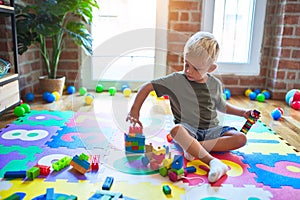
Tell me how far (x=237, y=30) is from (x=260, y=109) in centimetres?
69

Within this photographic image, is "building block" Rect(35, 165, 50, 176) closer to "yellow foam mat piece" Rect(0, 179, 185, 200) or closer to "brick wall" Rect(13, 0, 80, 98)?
"yellow foam mat piece" Rect(0, 179, 185, 200)

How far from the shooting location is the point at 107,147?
1.12 m

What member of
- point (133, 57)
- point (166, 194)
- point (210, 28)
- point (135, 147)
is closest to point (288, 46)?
point (210, 28)

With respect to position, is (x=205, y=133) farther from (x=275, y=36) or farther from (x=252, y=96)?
(x=275, y=36)

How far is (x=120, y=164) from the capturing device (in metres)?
0.98

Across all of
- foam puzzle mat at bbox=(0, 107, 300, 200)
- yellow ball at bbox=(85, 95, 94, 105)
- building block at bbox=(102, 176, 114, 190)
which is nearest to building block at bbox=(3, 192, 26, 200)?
foam puzzle mat at bbox=(0, 107, 300, 200)

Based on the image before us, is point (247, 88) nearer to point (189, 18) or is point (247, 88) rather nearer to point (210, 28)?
point (210, 28)

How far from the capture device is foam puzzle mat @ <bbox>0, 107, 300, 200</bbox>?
0.83 meters

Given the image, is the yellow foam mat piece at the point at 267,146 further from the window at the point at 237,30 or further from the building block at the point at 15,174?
the window at the point at 237,30

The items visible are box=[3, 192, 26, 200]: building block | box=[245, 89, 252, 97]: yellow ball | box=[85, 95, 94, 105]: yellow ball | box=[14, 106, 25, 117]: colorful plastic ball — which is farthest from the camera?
box=[245, 89, 252, 97]: yellow ball

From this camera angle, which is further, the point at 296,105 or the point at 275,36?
the point at 275,36

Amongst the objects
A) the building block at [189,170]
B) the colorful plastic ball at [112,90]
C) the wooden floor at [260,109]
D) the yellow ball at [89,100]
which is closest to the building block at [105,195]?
the building block at [189,170]

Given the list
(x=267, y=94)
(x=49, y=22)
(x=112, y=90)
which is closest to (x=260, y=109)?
(x=267, y=94)

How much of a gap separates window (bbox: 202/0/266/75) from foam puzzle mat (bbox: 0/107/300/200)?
875 millimetres
